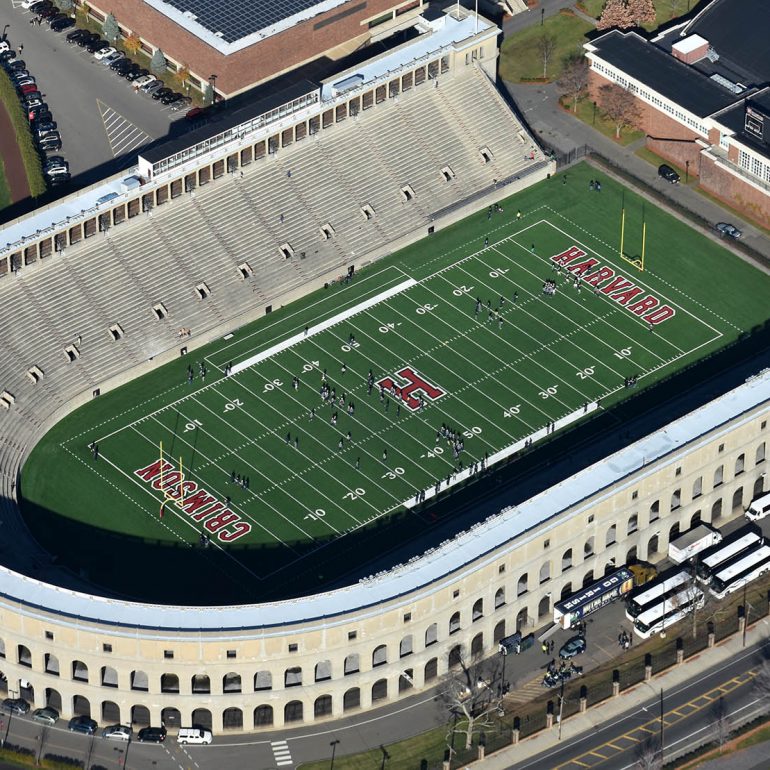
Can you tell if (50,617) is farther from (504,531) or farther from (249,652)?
(504,531)

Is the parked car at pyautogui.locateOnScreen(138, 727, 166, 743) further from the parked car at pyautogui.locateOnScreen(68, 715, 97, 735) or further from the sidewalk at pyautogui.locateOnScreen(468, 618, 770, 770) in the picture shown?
the sidewalk at pyautogui.locateOnScreen(468, 618, 770, 770)

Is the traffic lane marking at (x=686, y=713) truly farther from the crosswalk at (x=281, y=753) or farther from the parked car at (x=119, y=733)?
the parked car at (x=119, y=733)

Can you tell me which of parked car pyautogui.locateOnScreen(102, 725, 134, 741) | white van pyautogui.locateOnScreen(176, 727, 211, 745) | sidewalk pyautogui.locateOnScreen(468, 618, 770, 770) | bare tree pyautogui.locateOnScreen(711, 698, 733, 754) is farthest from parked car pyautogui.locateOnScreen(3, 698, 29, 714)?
bare tree pyautogui.locateOnScreen(711, 698, 733, 754)

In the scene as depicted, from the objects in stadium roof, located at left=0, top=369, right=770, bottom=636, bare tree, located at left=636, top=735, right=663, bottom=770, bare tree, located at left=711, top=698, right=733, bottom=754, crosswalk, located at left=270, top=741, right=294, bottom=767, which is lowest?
crosswalk, located at left=270, top=741, right=294, bottom=767

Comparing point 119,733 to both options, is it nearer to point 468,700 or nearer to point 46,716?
point 46,716

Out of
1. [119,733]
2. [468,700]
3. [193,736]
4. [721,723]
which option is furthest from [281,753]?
[721,723]

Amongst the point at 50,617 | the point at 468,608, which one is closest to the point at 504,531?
the point at 468,608
